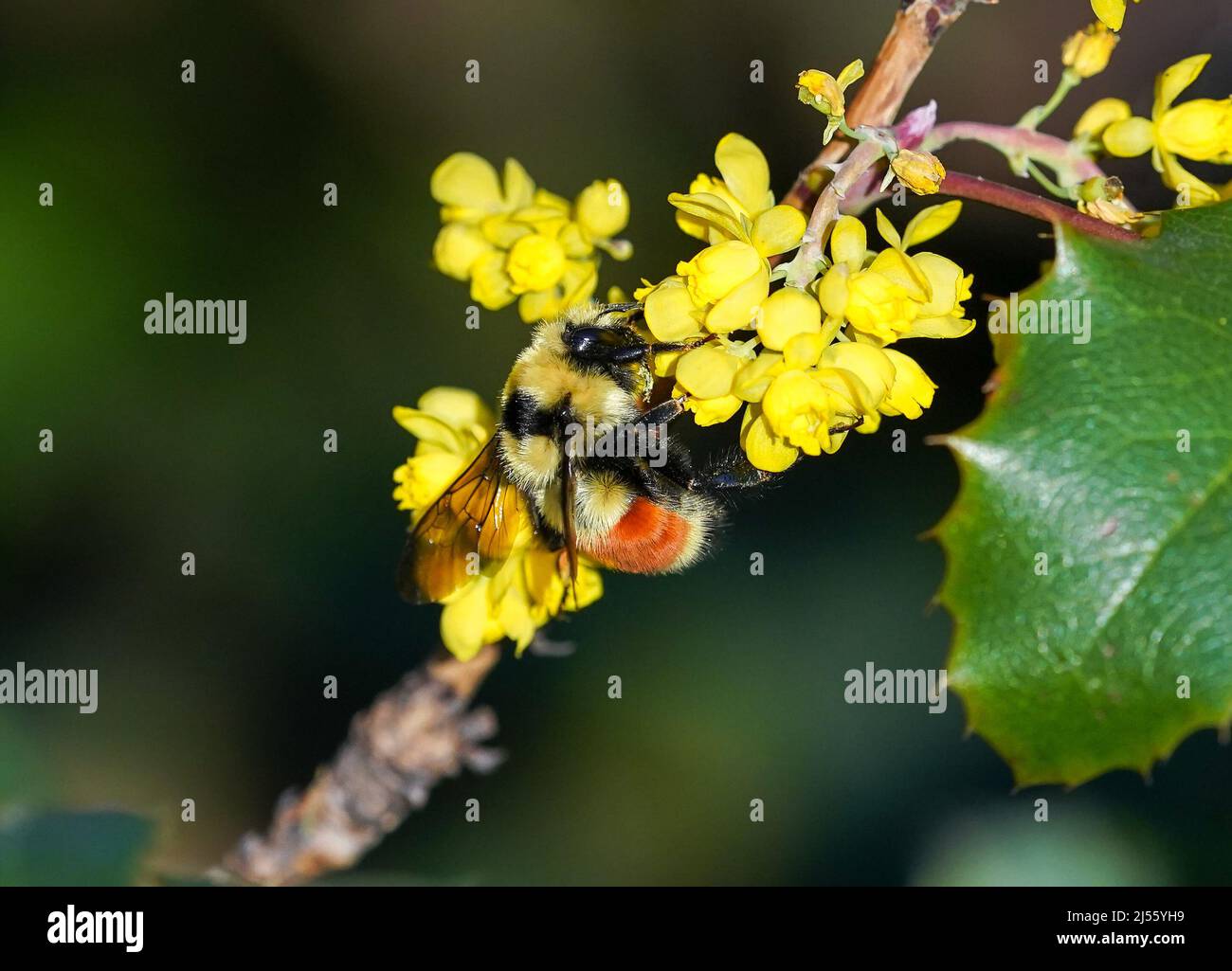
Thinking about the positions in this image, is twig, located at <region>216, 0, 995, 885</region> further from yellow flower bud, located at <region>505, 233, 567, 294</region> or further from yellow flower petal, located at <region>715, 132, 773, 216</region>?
yellow flower bud, located at <region>505, 233, 567, 294</region>

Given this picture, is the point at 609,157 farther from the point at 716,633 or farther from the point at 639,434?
the point at 639,434

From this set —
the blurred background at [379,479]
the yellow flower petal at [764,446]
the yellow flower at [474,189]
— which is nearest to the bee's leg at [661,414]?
Result: the yellow flower petal at [764,446]

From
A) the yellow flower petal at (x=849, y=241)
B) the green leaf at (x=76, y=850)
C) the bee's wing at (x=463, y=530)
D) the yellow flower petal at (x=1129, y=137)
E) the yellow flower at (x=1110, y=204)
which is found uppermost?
the yellow flower petal at (x=1129, y=137)

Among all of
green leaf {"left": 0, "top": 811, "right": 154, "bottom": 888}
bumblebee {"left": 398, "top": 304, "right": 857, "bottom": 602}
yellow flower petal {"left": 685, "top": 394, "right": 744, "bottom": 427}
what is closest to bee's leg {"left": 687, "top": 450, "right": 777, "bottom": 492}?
bumblebee {"left": 398, "top": 304, "right": 857, "bottom": 602}

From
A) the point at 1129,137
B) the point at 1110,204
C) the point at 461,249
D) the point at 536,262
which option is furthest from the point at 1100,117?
the point at 461,249

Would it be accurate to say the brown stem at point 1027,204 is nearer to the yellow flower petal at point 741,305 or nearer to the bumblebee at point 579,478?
the yellow flower petal at point 741,305

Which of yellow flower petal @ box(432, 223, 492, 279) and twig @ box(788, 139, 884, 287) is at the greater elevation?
yellow flower petal @ box(432, 223, 492, 279)
